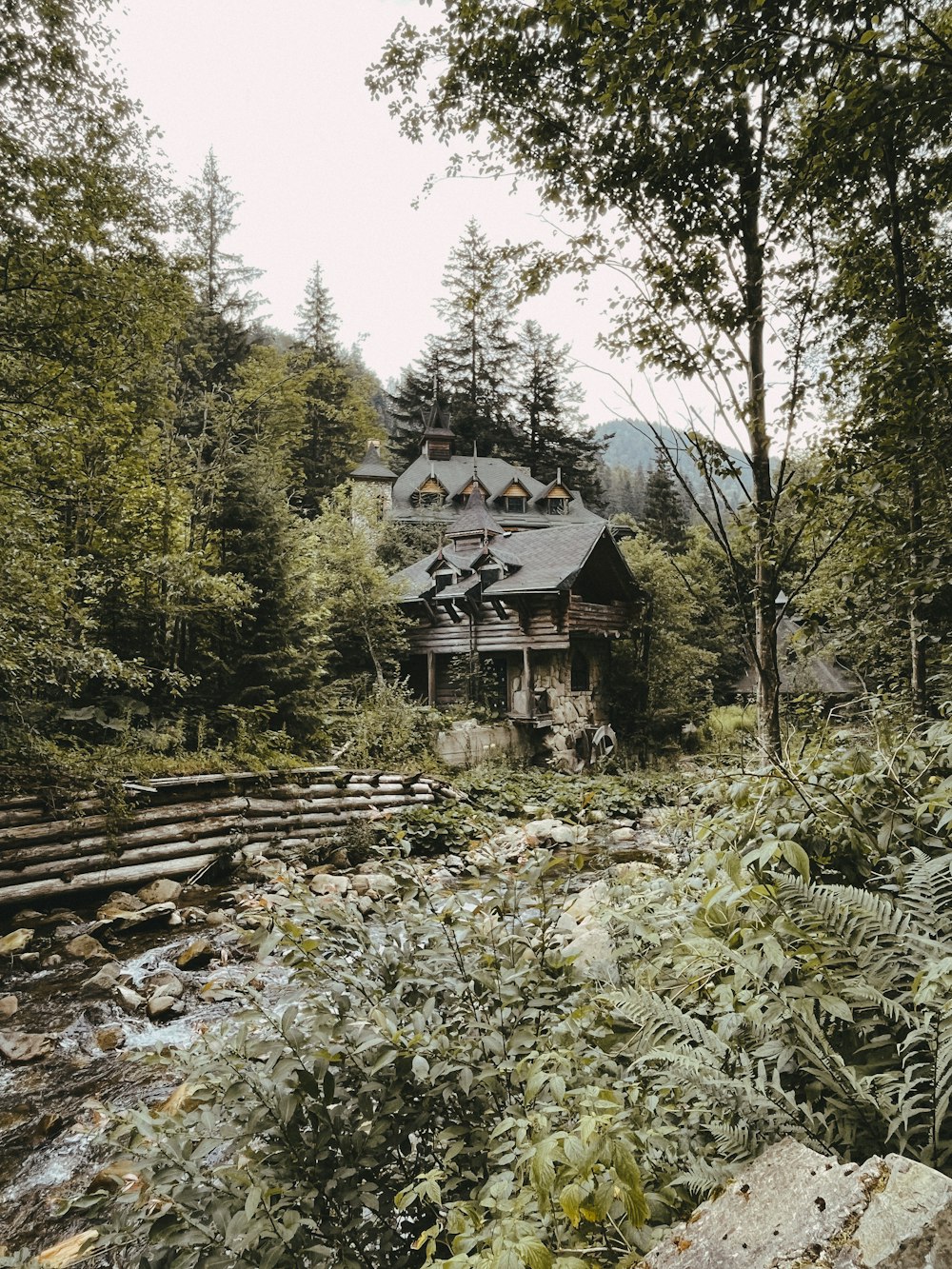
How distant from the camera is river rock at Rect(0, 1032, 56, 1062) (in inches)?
165

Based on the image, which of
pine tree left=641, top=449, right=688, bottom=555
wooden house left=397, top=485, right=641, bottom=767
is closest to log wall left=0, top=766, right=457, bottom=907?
wooden house left=397, top=485, right=641, bottom=767

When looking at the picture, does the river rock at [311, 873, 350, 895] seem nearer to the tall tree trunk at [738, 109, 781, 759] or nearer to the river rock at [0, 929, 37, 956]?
the river rock at [0, 929, 37, 956]

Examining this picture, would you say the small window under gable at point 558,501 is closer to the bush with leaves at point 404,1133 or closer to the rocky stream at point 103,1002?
the rocky stream at point 103,1002

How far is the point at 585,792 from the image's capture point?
14.1 ft

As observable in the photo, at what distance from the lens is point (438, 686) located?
2070 cm

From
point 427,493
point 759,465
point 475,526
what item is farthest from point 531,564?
point 427,493

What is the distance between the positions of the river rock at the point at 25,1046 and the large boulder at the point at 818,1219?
4.72 meters

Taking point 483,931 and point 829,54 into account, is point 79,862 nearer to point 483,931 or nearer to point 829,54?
point 483,931

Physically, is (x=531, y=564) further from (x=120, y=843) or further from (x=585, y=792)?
(x=585, y=792)

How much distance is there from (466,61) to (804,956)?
5.71 metres

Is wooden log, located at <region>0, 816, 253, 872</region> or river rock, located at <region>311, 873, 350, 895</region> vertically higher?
wooden log, located at <region>0, 816, 253, 872</region>

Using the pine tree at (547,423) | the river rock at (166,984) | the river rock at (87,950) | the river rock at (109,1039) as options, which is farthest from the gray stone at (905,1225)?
the pine tree at (547,423)

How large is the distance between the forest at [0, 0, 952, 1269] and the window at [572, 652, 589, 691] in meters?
8.06

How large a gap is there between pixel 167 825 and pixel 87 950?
2.11 metres
